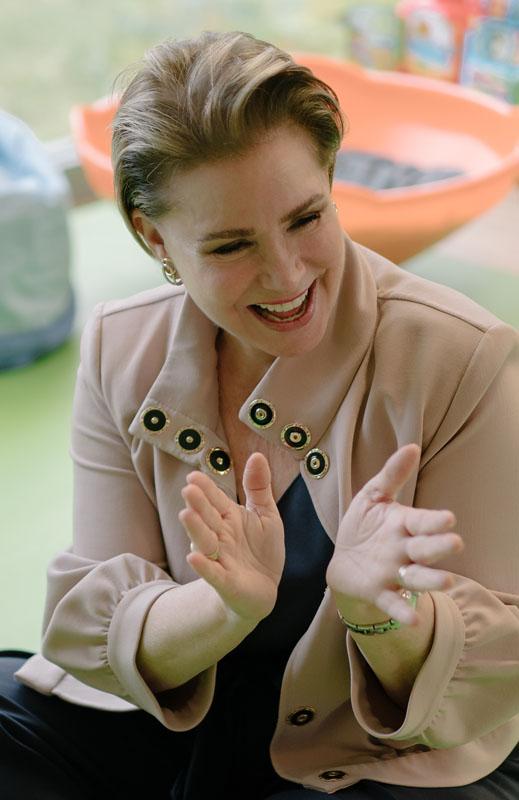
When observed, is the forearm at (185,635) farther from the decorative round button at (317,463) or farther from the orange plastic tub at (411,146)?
the orange plastic tub at (411,146)

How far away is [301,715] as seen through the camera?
1456 millimetres

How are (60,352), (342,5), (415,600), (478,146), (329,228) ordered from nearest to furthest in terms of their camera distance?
(415,600) < (329,228) < (60,352) < (478,146) < (342,5)

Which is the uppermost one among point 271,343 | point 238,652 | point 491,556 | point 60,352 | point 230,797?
point 271,343

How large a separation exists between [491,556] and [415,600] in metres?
0.16

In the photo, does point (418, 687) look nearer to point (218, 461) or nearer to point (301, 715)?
point (301, 715)

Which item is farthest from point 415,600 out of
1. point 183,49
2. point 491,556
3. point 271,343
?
point 183,49

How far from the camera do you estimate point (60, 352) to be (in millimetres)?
3062

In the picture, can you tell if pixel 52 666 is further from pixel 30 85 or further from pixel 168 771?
pixel 30 85

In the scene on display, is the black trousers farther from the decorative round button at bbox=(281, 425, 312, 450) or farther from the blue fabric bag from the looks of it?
the blue fabric bag

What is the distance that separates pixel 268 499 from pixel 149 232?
1.27ft

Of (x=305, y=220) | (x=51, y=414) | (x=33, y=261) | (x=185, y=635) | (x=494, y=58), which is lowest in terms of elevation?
(x=51, y=414)

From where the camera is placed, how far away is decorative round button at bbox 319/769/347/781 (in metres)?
1.45

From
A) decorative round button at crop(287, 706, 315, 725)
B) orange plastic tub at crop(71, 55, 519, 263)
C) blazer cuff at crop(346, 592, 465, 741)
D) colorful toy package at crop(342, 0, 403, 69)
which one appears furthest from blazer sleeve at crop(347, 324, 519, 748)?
colorful toy package at crop(342, 0, 403, 69)

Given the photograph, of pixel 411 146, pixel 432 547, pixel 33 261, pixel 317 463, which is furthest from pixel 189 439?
pixel 411 146
